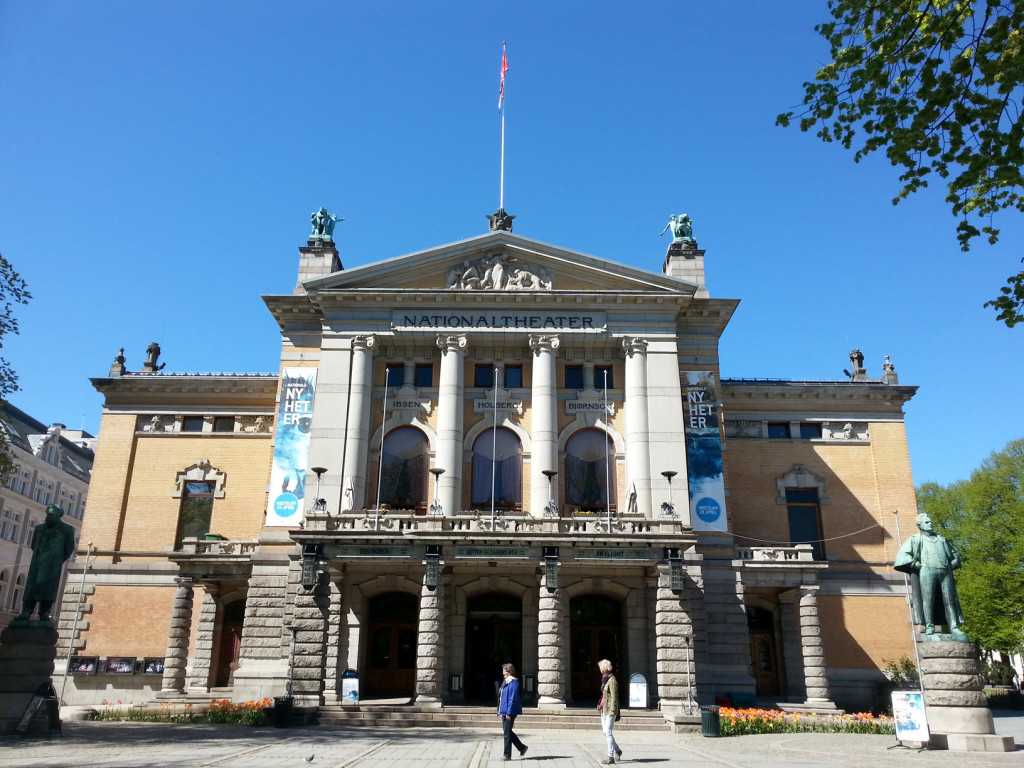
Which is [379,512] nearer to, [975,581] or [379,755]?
[379,755]

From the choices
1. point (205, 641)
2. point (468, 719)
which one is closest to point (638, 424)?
point (468, 719)

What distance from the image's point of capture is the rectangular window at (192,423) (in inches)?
1649

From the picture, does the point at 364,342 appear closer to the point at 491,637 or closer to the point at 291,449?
the point at 291,449

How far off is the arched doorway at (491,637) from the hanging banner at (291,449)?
8696 mm

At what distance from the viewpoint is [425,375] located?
3688 centimetres

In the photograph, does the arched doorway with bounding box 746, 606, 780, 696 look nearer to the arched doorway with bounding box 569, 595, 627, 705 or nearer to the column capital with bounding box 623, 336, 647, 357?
the arched doorway with bounding box 569, 595, 627, 705

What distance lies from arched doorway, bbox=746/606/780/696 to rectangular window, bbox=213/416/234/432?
27.3 metres

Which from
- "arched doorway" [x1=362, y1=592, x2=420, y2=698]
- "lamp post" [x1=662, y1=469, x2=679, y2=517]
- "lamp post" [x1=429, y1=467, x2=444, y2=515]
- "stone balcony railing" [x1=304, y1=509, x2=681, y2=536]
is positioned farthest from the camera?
"arched doorway" [x1=362, y1=592, x2=420, y2=698]

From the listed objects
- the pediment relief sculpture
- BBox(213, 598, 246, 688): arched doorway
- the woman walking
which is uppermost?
the pediment relief sculpture

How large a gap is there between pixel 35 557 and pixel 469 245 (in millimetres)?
21891

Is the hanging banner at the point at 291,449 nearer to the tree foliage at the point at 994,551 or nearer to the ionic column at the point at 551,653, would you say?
the ionic column at the point at 551,653

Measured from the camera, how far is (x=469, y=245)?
37.0 m

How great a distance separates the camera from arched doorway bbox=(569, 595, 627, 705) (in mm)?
32406

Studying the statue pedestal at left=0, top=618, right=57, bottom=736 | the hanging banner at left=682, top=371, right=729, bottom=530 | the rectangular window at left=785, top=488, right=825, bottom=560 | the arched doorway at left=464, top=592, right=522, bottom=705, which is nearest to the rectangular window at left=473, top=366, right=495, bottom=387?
the hanging banner at left=682, top=371, right=729, bottom=530
